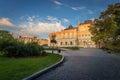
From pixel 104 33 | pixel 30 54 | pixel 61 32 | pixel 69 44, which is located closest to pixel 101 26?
pixel 104 33

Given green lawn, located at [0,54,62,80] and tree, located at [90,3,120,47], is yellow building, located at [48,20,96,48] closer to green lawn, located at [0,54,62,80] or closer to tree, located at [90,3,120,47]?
tree, located at [90,3,120,47]

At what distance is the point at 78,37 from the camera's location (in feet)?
299

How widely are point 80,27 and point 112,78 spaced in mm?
86273

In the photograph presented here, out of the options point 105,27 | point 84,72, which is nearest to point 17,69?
point 84,72

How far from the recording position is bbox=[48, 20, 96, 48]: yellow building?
84875 mm

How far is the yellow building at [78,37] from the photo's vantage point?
8488 cm

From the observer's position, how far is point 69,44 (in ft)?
317

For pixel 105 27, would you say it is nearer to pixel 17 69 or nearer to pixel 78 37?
pixel 17 69

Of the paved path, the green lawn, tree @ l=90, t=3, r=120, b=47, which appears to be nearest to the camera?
the green lawn

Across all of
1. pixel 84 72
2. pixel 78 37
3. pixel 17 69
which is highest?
pixel 78 37

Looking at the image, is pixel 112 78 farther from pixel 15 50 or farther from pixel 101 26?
pixel 101 26

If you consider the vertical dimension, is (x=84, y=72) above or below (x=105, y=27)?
below

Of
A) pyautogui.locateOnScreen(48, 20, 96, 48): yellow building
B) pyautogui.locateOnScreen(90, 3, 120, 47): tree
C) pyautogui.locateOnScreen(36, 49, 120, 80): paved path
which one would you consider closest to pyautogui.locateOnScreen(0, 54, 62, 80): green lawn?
pyautogui.locateOnScreen(36, 49, 120, 80): paved path

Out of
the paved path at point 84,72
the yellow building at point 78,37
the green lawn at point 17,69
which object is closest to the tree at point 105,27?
the yellow building at point 78,37
